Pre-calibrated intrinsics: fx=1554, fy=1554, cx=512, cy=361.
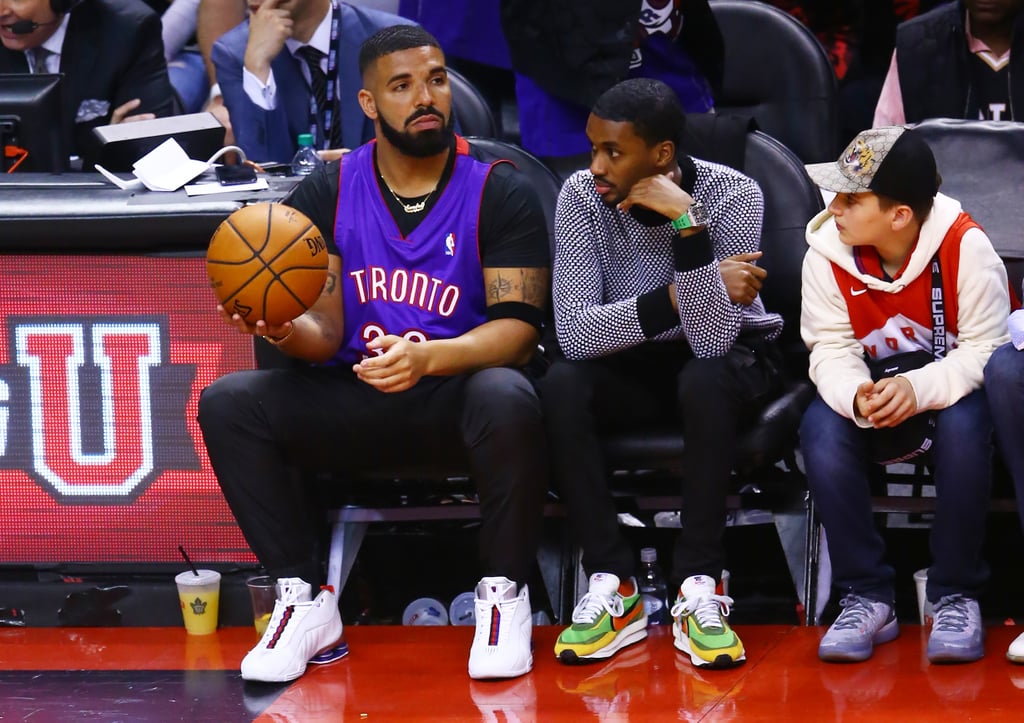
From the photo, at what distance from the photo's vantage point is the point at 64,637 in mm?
4043

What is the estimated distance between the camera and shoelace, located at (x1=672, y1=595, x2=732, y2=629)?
3562 millimetres

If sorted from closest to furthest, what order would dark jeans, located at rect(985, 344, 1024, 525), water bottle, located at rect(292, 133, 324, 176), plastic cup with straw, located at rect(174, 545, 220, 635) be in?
dark jeans, located at rect(985, 344, 1024, 525) < plastic cup with straw, located at rect(174, 545, 220, 635) < water bottle, located at rect(292, 133, 324, 176)

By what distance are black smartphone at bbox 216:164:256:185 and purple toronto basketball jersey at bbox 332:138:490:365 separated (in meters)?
0.36

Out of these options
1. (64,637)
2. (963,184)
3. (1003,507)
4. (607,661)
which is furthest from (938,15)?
(64,637)

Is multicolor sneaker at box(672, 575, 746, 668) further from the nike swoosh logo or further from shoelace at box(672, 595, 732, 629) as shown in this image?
the nike swoosh logo

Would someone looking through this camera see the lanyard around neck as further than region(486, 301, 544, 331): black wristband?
Yes

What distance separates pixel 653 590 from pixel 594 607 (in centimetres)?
41

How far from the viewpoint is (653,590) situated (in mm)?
4004

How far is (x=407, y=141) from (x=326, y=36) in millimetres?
1464

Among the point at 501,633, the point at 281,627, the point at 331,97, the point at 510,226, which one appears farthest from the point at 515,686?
the point at 331,97

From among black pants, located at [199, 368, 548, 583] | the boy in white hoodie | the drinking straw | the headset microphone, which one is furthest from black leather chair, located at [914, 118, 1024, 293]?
the headset microphone

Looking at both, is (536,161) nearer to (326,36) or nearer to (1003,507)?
(326,36)

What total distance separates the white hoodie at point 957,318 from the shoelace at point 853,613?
417mm

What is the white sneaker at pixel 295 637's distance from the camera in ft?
11.8
